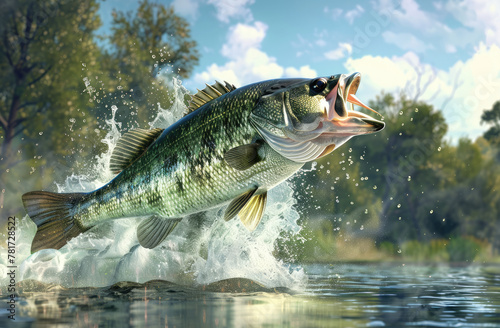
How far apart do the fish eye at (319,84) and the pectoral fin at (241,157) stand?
2.75 ft

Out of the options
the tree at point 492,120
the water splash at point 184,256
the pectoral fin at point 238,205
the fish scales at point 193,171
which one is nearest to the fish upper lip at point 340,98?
the fish scales at point 193,171

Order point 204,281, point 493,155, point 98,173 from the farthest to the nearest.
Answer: point 493,155 < point 98,173 < point 204,281

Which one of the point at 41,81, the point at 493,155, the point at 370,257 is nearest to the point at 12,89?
the point at 41,81

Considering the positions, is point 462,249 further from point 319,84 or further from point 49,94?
point 319,84

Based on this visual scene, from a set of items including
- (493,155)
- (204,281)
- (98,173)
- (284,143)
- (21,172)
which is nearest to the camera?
(284,143)

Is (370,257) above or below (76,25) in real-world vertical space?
below

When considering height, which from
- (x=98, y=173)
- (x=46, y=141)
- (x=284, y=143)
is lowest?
(x=284, y=143)

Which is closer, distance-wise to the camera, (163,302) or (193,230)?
(163,302)

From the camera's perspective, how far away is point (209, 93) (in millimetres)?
5863

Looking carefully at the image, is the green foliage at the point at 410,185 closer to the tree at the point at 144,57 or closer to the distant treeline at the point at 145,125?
the distant treeline at the point at 145,125

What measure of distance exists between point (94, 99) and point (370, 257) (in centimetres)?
1826

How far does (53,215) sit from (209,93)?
8.20ft

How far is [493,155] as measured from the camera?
37594mm

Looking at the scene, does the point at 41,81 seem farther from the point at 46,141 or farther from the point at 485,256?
the point at 485,256
